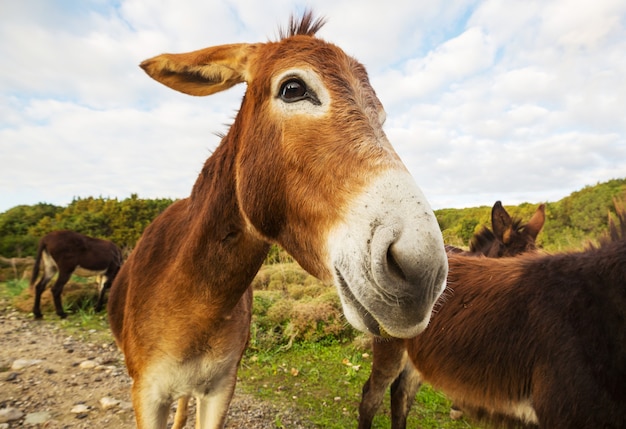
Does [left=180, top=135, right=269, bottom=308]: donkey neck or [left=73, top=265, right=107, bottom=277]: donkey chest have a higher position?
[left=180, top=135, right=269, bottom=308]: donkey neck

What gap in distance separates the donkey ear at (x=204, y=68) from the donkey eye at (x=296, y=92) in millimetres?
407

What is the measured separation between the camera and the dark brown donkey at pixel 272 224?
104 centimetres

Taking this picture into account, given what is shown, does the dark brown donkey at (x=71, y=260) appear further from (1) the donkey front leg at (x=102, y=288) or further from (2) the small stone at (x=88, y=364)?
(2) the small stone at (x=88, y=364)

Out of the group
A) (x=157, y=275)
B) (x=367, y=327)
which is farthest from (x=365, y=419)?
(x=367, y=327)

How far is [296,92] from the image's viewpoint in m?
1.47

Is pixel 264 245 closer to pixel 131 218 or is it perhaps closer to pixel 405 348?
pixel 405 348

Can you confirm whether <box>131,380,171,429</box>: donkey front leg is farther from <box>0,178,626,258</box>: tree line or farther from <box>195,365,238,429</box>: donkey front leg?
<box>0,178,626,258</box>: tree line

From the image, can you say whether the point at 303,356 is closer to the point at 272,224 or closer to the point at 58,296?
the point at 272,224

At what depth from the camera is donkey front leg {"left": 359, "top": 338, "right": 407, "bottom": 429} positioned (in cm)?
354

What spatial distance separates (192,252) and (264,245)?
1.58 ft

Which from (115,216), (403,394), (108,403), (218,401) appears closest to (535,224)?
(403,394)

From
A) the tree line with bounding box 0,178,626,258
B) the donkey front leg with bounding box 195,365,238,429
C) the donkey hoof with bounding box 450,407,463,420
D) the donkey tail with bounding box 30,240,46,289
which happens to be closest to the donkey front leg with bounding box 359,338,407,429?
the donkey hoof with bounding box 450,407,463,420

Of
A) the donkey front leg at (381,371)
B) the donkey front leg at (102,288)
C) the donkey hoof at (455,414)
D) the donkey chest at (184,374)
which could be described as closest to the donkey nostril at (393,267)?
the donkey chest at (184,374)

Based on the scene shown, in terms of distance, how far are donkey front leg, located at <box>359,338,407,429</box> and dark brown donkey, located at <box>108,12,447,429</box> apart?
5.54 feet
